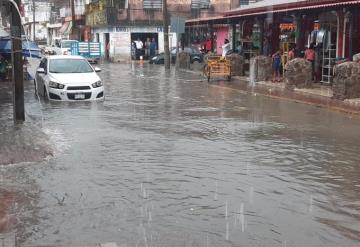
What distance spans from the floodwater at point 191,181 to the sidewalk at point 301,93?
5.99 ft

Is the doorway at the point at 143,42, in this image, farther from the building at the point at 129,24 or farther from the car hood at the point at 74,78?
the car hood at the point at 74,78

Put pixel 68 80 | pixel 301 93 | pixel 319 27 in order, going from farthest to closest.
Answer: pixel 319 27 → pixel 301 93 → pixel 68 80

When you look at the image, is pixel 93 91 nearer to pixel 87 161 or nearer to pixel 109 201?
pixel 87 161

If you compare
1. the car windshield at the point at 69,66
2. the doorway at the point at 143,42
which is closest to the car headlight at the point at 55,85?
the car windshield at the point at 69,66

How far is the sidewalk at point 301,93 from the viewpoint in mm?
16938

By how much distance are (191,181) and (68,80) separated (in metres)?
10.3

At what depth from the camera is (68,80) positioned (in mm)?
17719

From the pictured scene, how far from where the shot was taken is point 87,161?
9.50 m

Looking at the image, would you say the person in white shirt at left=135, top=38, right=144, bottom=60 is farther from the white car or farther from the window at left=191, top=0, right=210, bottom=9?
the white car

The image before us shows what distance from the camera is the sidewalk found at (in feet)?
55.6

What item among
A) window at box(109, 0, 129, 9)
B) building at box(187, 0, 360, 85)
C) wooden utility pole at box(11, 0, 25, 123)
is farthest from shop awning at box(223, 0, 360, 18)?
window at box(109, 0, 129, 9)

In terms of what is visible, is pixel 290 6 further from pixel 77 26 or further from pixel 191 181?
pixel 77 26

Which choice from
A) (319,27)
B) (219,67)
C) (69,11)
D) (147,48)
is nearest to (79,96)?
(219,67)

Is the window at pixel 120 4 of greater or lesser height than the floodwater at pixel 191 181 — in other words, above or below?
above
